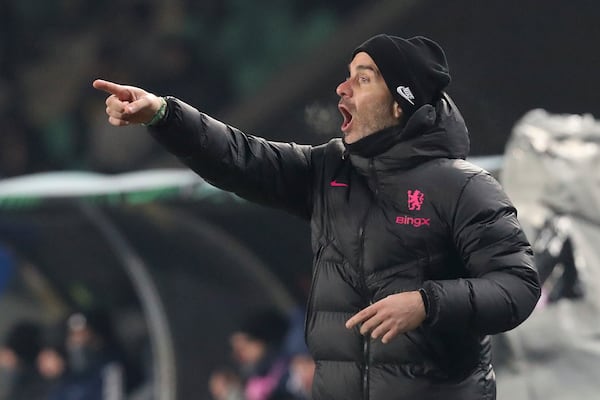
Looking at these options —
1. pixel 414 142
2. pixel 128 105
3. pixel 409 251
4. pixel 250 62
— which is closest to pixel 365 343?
pixel 409 251

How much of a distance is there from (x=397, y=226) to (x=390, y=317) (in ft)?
0.93

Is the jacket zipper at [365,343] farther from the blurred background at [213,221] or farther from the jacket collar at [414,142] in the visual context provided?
the blurred background at [213,221]

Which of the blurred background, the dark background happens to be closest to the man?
the blurred background

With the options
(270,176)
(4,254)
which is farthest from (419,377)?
(4,254)

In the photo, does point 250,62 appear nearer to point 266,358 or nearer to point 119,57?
point 119,57

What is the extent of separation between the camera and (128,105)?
9.46ft

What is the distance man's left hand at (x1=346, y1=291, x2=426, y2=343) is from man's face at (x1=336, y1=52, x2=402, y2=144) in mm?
421

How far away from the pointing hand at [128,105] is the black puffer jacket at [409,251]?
0.06 metres

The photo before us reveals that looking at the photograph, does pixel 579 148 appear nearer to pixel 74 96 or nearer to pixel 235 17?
pixel 235 17

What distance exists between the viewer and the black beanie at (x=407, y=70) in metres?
2.97

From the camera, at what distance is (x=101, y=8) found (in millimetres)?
10523

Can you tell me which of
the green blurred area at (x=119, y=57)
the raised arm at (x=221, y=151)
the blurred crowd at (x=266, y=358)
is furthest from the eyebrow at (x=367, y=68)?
the green blurred area at (x=119, y=57)

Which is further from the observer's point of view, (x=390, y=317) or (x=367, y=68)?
(x=367, y=68)

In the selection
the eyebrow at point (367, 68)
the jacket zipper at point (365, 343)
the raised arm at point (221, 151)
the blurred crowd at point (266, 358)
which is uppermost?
the eyebrow at point (367, 68)
